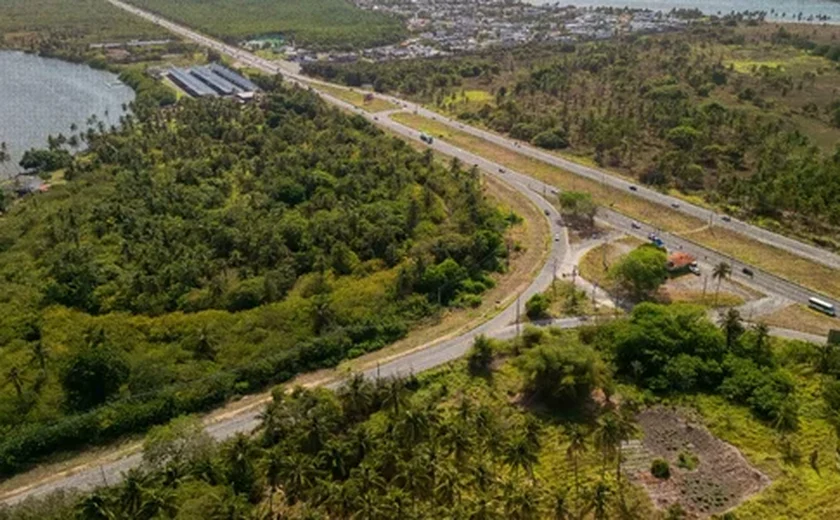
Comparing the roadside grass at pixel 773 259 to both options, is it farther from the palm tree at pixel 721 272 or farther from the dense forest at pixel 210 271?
the dense forest at pixel 210 271

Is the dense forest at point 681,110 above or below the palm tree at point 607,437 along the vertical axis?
above

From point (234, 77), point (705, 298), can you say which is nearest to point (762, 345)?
point (705, 298)

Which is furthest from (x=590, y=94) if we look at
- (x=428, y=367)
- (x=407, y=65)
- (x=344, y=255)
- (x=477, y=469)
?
(x=477, y=469)

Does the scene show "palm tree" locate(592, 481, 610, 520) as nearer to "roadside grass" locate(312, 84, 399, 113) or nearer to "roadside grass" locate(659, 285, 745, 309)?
"roadside grass" locate(659, 285, 745, 309)

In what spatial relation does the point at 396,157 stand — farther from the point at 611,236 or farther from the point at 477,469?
the point at 477,469

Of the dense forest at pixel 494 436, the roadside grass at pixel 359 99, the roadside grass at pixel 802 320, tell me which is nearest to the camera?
the dense forest at pixel 494 436

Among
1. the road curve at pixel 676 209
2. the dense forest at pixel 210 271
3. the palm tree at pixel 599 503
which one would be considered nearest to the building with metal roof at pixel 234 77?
the road curve at pixel 676 209
